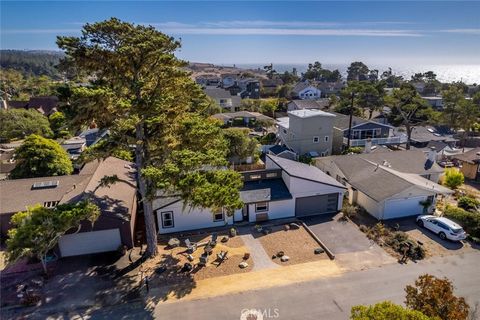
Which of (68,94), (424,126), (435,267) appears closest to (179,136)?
(68,94)

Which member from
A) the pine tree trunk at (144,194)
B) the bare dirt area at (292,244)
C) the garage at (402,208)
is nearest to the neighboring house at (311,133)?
the garage at (402,208)

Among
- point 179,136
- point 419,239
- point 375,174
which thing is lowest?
point 419,239

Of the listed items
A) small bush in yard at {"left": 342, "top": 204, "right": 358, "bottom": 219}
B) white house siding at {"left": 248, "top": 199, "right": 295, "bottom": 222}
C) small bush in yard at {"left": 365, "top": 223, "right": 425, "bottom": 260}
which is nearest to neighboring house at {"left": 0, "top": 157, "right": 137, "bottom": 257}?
white house siding at {"left": 248, "top": 199, "right": 295, "bottom": 222}

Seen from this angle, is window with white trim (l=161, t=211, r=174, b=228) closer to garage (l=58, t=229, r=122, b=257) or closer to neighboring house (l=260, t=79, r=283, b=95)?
garage (l=58, t=229, r=122, b=257)

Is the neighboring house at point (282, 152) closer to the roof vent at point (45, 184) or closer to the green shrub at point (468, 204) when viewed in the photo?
the green shrub at point (468, 204)

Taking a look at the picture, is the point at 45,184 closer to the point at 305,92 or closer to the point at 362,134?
the point at 362,134

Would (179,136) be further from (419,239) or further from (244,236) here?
(419,239)
